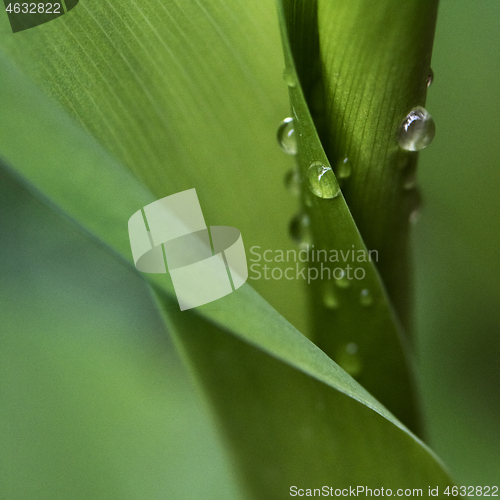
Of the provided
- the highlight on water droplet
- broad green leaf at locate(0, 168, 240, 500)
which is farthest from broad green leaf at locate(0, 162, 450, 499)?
the highlight on water droplet

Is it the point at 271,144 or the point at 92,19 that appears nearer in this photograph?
the point at 92,19

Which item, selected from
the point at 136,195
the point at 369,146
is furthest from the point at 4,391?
the point at 369,146

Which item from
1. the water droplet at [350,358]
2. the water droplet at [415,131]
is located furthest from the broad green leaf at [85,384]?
the water droplet at [415,131]

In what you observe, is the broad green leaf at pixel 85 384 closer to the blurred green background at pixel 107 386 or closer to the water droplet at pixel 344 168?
the blurred green background at pixel 107 386

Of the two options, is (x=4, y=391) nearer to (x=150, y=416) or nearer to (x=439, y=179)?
(x=150, y=416)

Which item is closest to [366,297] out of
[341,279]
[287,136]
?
[341,279]

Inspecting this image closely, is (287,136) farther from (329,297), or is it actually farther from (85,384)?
(85,384)
